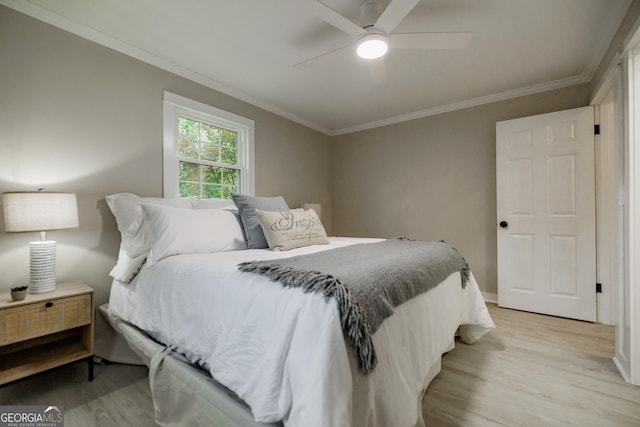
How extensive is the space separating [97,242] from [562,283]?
4237 millimetres

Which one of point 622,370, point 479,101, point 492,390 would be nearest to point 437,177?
point 479,101

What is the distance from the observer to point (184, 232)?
5.88 feet

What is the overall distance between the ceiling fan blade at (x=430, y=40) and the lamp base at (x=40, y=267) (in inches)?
100

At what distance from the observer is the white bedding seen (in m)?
0.88

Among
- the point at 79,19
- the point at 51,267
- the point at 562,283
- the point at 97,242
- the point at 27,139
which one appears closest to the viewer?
the point at 51,267

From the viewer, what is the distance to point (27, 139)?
1.82 metres

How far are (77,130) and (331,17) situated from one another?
1.98m

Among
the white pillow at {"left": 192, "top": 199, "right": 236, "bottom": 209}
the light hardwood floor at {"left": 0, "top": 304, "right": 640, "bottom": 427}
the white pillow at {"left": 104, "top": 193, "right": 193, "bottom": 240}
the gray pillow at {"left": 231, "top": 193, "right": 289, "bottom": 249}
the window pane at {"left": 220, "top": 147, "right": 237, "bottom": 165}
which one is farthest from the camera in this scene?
the window pane at {"left": 220, "top": 147, "right": 237, "bottom": 165}

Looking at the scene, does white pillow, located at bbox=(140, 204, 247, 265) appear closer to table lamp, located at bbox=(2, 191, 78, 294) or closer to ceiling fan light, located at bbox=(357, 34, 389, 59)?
table lamp, located at bbox=(2, 191, 78, 294)

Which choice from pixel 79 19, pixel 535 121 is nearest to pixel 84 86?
pixel 79 19

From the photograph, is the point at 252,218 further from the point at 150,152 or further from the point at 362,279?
the point at 362,279

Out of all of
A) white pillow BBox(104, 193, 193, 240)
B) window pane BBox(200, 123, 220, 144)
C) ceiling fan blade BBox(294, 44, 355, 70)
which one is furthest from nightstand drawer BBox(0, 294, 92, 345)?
ceiling fan blade BBox(294, 44, 355, 70)

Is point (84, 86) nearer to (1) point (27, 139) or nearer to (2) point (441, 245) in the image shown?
(1) point (27, 139)

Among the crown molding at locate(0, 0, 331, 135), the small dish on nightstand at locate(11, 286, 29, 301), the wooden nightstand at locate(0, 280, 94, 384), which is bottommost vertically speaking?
the wooden nightstand at locate(0, 280, 94, 384)
